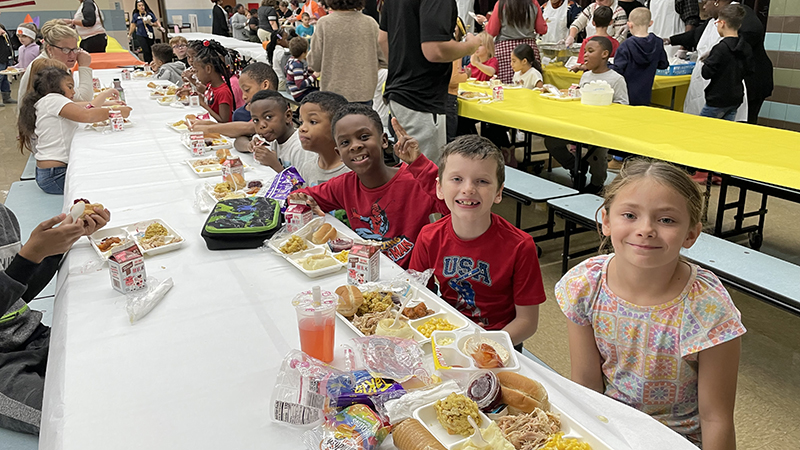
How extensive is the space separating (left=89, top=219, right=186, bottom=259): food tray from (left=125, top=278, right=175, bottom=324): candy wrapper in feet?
0.79

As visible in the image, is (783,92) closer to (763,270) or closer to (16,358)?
(763,270)

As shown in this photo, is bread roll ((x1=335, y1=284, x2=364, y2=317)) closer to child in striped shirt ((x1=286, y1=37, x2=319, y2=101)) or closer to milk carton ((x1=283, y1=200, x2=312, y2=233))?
milk carton ((x1=283, y1=200, x2=312, y2=233))

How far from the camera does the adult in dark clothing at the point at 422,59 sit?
3.29m

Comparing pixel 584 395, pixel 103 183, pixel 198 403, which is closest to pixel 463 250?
pixel 584 395

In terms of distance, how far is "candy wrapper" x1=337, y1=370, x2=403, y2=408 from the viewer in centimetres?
109

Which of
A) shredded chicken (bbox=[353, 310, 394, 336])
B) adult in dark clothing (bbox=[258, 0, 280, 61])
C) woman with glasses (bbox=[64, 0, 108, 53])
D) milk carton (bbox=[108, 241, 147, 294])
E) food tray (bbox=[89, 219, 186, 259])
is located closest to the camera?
shredded chicken (bbox=[353, 310, 394, 336])

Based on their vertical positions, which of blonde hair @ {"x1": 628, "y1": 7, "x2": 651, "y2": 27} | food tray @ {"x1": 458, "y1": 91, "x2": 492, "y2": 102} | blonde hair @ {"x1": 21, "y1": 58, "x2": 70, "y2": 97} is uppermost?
blonde hair @ {"x1": 628, "y1": 7, "x2": 651, "y2": 27}

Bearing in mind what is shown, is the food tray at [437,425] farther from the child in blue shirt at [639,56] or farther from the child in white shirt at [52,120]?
the child in blue shirt at [639,56]

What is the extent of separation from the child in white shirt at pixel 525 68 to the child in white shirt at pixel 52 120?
3519 millimetres

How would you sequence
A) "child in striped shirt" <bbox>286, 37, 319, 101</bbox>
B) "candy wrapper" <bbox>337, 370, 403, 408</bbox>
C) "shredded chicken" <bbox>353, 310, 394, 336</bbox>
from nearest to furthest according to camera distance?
"candy wrapper" <bbox>337, 370, 403, 408</bbox>, "shredded chicken" <bbox>353, 310, 394, 336</bbox>, "child in striped shirt" <bbox>286, 37, 319, 101</bbox>

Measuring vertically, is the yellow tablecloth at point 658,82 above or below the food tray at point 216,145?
above

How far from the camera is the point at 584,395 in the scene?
1.20 meters

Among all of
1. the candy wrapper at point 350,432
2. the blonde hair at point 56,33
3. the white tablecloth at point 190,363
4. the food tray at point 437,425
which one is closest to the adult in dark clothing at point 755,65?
the white tablecloth at point 190,363

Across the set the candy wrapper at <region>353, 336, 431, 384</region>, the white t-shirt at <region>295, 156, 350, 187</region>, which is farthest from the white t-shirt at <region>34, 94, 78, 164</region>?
the candy wrapper at <region>353, 336, 431, 384</region>
